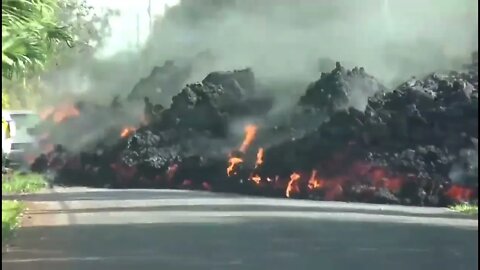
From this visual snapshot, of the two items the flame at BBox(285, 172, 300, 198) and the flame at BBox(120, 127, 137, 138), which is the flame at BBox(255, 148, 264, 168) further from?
the flame at BBox(120, 127, 137, 138)

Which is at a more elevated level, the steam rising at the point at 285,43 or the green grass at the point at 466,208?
the steam rising at the point at 285,43

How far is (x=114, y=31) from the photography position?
4570 millimetres

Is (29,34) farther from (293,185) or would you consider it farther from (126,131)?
(293,185)

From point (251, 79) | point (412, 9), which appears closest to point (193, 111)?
point (251, 79)

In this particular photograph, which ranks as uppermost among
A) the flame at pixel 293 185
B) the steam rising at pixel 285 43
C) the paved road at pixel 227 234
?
the steam rising at pixel 285 43

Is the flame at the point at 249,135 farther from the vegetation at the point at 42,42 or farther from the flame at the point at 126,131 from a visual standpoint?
the vegetation at the point at 42,42

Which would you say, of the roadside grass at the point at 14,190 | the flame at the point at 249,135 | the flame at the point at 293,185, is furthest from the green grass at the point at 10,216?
the flame at the point at 293,185

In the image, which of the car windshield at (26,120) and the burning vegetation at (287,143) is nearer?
the burning vegetation at (287,143)

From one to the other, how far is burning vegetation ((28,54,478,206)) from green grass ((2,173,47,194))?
78mm

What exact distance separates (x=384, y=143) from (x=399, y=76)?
1.35 feet

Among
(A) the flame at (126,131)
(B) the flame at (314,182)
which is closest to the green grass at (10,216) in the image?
(A) the flame at (126,131)

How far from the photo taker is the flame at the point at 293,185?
4543 millimetres

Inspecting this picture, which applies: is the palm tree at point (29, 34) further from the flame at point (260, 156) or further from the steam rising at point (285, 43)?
the flame at point (260, 156)

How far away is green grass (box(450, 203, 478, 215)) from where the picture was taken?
440 centimetres
